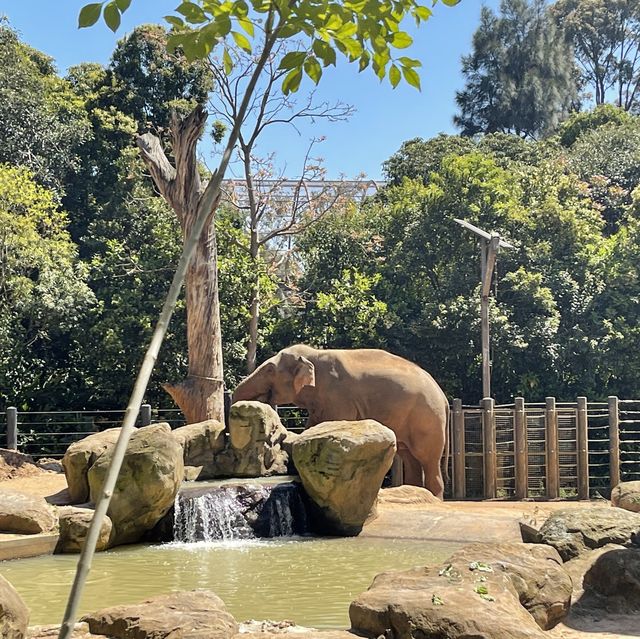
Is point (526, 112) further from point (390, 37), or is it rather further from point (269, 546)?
point (390, 37)

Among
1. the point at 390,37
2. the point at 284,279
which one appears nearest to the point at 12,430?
the point at 284,279

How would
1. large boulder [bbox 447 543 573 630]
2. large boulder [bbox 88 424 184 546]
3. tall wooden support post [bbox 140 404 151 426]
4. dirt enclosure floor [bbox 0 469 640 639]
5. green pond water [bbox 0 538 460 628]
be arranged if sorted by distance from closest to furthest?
large boulder [bbox 447 543 573 630] → green pond water [bbox 0 538 460 628] → large boulder [bbox 88 424 184 546] → dirt enclosure floor [bbox 0 469 640 639] → tall wooden support post [bbox 140 404 151 426]

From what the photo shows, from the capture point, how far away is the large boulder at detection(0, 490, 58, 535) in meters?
8.72

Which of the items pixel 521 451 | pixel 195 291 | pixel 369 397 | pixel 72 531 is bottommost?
pixel 72 531

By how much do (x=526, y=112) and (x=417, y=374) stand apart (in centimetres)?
2529

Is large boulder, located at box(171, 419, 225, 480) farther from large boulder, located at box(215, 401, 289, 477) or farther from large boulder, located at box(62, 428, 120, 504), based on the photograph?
large boulder, located at box(62, 428, 120, 504)

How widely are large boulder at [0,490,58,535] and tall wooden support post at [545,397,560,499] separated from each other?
794cm

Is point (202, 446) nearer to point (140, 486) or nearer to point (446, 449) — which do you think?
point (140, 486)

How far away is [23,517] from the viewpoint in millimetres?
8773

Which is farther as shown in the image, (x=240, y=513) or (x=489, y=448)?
(x=489, y=448)

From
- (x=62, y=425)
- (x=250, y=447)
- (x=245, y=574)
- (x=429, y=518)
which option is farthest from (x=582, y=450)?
(x=62, y=425)

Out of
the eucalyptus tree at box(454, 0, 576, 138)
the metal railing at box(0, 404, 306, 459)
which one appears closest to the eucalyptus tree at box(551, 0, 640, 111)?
the eucalyptus tree at box(454, 0, 576, 138)

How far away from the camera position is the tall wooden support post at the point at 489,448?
46.3ft

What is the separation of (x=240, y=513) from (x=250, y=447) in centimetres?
140
